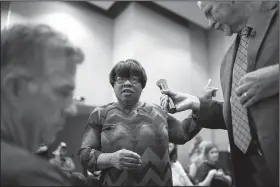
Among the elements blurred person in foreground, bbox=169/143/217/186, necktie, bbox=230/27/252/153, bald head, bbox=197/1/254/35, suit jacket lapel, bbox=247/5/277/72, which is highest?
bald head, bbox=197/1/254/35

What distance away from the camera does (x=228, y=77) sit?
730 millimetres

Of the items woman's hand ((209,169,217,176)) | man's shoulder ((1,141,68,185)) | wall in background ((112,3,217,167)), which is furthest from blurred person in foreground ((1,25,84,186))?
woman's hand ((209,169,217,176))

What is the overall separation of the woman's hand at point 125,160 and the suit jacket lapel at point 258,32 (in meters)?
0.31

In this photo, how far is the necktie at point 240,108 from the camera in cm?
68

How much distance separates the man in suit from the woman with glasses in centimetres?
5

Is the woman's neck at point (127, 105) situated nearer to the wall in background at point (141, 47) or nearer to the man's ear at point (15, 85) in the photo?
the wall in background at point (141, 47)

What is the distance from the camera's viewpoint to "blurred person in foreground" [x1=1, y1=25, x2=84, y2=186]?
500 millimetres

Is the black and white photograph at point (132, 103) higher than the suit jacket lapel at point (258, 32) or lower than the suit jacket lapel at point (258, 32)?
lower

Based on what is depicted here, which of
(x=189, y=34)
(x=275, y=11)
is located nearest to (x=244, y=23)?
(x=275, y=11)

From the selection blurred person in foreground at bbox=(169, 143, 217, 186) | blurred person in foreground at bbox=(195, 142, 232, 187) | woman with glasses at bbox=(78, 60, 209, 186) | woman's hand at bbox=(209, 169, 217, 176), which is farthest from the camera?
woman's hand at bbox=(209, 169, 217, 176)

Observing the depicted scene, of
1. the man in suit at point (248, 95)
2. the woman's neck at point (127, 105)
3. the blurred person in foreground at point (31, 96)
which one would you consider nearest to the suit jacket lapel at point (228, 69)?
the man in suit at point (248, 95)

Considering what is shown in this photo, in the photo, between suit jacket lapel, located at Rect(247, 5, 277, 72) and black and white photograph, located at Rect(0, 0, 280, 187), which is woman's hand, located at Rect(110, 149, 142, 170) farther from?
suit jacket lapel, located at Rect(247, 5, 277, 72)

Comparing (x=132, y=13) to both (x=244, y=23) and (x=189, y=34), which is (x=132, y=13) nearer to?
(x=189, y=34)

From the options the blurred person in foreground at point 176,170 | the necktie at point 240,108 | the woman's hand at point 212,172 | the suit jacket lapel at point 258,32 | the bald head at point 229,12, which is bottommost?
the woman's hand at point 212,172
